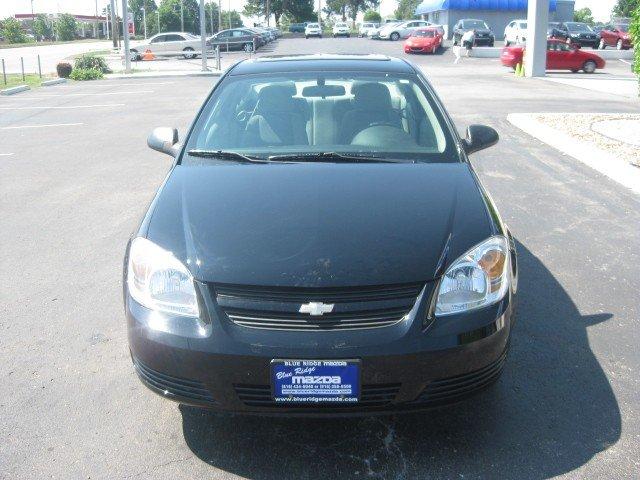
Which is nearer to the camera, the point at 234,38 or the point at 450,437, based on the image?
the point at 450,437

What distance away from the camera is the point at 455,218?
3.22m

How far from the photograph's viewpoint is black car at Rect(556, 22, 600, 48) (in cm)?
4222

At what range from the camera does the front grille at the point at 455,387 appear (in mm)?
2840

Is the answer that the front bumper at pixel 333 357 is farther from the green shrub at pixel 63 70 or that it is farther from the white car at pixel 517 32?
the white car at pixel 517 32

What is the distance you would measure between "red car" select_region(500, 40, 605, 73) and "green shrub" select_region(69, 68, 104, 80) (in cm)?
1758

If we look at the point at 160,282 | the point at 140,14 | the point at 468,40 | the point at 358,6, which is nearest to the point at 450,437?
the point at 160,282

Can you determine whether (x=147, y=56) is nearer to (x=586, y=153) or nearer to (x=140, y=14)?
(x=586, y=153)

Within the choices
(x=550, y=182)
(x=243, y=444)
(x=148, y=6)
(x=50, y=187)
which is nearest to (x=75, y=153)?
(x=50, y=187)

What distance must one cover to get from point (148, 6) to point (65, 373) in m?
106

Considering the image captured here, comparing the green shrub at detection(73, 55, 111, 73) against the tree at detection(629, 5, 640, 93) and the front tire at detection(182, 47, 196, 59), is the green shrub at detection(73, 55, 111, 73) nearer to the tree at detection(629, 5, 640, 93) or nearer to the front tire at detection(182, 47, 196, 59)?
the front tire at detection(182, 47, 196, 59)

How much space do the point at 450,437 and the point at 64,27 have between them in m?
94.4

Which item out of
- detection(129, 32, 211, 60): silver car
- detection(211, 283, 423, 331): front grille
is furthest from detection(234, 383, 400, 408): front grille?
detection(129, 32, 211, 60): silver car

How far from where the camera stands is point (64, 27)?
8738 cm

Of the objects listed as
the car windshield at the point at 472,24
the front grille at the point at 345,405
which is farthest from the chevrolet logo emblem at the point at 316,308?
the car windshield at the point at 472,24
